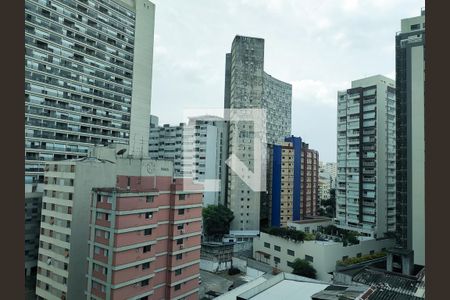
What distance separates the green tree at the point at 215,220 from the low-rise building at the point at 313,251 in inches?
101

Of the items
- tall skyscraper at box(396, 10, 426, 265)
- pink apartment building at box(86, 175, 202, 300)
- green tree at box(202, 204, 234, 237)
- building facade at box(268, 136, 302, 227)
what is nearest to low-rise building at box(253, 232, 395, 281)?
tall skyscraper at box(396, 10, 426, 265)

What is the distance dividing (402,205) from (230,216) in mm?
7566

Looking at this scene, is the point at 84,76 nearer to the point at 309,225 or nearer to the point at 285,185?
the point at 285,185

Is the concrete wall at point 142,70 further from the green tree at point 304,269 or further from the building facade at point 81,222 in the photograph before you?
the green tree at point 304,269

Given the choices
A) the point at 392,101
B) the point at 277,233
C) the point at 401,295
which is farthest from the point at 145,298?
the point at 392,101

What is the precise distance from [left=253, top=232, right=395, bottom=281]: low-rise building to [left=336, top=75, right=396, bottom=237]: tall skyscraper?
160 cm

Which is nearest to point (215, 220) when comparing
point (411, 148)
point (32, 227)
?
point (32, 227)

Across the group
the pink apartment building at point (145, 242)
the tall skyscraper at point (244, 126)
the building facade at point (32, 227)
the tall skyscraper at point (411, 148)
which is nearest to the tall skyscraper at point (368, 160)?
the tall skyscraper at point (411, 148)

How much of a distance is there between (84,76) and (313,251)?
1084 cm

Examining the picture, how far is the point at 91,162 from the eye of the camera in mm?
7434

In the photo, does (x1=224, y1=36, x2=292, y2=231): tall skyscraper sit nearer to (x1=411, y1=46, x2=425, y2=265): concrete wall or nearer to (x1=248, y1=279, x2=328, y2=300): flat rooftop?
(x1=411, y1=46, x2=425, y2=265): concrete wall

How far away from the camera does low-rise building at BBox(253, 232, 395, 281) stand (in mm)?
10016

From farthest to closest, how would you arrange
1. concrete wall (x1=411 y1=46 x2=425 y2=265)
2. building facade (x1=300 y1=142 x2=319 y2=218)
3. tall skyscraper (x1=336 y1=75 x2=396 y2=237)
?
building facade (x1=300 y1=142 x2=319 y2=218) → tall skyscraper (x1=336 y1=75 x2=396 y2=237) → concrete wall (x1=411 y1=46 x2=425 y2=265)

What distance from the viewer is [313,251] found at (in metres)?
10.3
